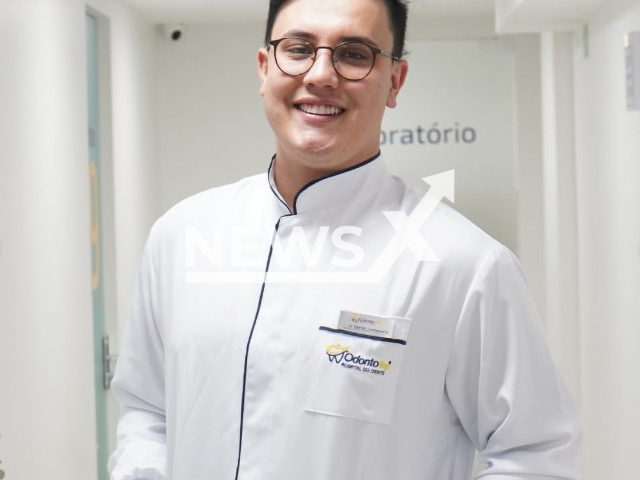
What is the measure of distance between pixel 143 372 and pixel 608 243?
5.75 ft

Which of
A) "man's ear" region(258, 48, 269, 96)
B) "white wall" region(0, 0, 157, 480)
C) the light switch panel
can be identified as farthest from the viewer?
"white wall" region(0, 0, 157, 480)

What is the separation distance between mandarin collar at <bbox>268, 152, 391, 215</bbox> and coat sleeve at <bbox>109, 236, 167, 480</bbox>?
21 cm

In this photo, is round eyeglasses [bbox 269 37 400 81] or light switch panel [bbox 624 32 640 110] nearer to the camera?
round eyeglasses [bbox 269 37 400 81]

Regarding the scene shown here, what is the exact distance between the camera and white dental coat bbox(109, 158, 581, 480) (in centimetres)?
99

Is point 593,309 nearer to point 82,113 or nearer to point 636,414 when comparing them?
point 636,414

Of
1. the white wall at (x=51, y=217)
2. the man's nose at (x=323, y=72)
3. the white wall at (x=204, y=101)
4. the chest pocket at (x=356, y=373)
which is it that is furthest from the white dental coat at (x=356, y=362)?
the white wall at (x=204, y=101)

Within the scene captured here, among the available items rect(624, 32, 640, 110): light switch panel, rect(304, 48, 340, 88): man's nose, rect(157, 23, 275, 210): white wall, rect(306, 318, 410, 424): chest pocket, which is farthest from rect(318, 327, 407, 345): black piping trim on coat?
rect(157, 23, 275, 210): white wall

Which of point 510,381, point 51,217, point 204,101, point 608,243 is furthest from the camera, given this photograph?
point 204,101

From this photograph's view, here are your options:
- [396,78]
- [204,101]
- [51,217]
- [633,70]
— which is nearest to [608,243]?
[633,70]

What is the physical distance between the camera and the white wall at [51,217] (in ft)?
7.52

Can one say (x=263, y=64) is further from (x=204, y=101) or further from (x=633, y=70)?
(x=204, y=101)

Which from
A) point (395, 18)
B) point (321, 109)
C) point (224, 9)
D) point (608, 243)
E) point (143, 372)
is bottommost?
point (143, 372)

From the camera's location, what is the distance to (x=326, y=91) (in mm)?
1024

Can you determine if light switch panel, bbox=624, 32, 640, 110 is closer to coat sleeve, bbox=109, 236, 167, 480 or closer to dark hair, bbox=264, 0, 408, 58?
dark hair, bbox=264, 0, 408, 58
